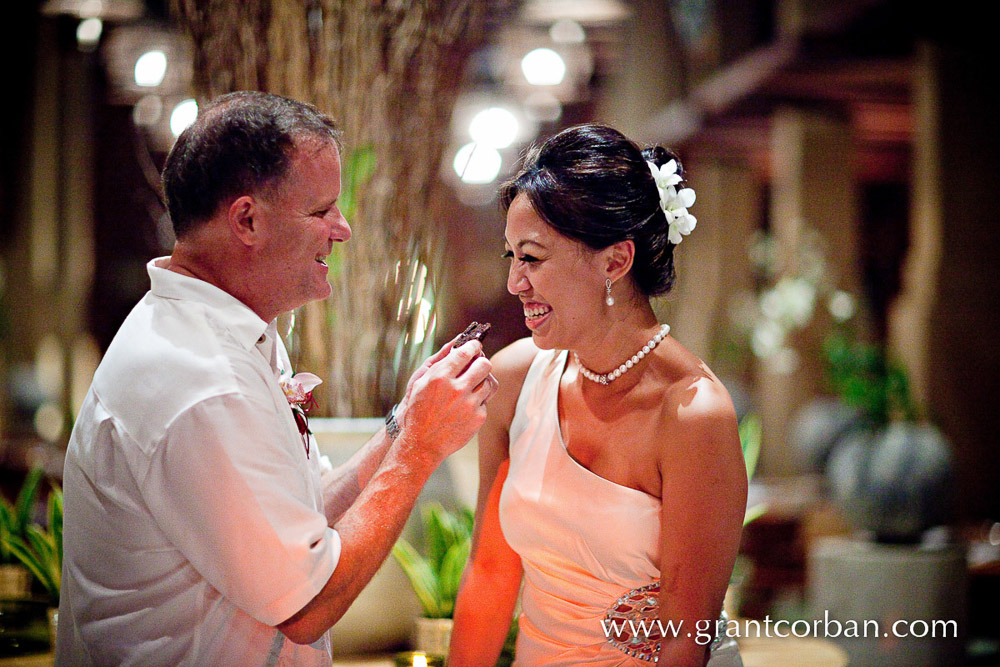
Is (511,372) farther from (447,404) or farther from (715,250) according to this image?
(715,250)

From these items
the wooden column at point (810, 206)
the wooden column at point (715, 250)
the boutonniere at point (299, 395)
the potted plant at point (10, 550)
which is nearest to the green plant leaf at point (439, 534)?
the boutonniere at point (299, 395)

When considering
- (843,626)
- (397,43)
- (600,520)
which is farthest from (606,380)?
(843,626)

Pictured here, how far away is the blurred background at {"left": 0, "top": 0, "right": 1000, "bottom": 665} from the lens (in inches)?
104

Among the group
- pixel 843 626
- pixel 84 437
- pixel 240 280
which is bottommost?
pixel 843 626

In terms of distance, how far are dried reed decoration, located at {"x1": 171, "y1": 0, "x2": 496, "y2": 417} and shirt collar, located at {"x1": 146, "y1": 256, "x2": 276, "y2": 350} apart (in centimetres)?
103

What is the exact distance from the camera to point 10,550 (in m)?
2.56

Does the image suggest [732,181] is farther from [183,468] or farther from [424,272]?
[183,468]

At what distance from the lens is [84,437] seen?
5.07 ft

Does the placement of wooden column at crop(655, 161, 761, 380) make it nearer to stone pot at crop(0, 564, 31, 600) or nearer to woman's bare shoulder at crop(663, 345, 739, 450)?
stone pot at crop(0, 564, 31, 600)

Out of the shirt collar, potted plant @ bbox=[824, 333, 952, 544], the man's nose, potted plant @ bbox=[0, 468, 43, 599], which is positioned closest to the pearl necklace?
the man's nose

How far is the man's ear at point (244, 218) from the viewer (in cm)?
158

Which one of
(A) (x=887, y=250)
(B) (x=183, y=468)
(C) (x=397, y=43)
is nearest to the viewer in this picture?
(B) (x=183, y=468)

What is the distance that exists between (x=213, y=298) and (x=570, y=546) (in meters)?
0.86

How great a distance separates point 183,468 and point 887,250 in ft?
42.2
